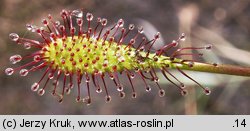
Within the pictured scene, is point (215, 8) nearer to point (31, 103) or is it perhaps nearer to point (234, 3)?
point (234, 3)

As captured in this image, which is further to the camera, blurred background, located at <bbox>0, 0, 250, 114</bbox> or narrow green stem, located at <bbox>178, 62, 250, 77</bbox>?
blurred background, located at <bbox>0, 0, 250, 114</bbox>

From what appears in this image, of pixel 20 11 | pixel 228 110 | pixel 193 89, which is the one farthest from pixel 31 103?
pixel 228 110

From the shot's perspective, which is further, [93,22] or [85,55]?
[93,22]

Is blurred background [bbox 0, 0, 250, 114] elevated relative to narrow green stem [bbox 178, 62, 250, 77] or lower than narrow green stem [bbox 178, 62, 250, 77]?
elevated

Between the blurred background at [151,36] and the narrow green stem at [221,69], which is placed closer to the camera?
the narrow green stem at [221,69]

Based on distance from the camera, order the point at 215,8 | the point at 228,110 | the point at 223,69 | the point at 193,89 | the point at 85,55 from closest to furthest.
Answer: the point at 85,55 → the point at 223,69 → the point at 193,89 → the point at 228,110 → the point at 215,8

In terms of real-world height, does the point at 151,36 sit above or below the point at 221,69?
above

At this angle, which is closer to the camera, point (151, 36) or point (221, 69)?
point (221, 69)

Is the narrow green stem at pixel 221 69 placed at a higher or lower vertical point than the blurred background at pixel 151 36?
lower
